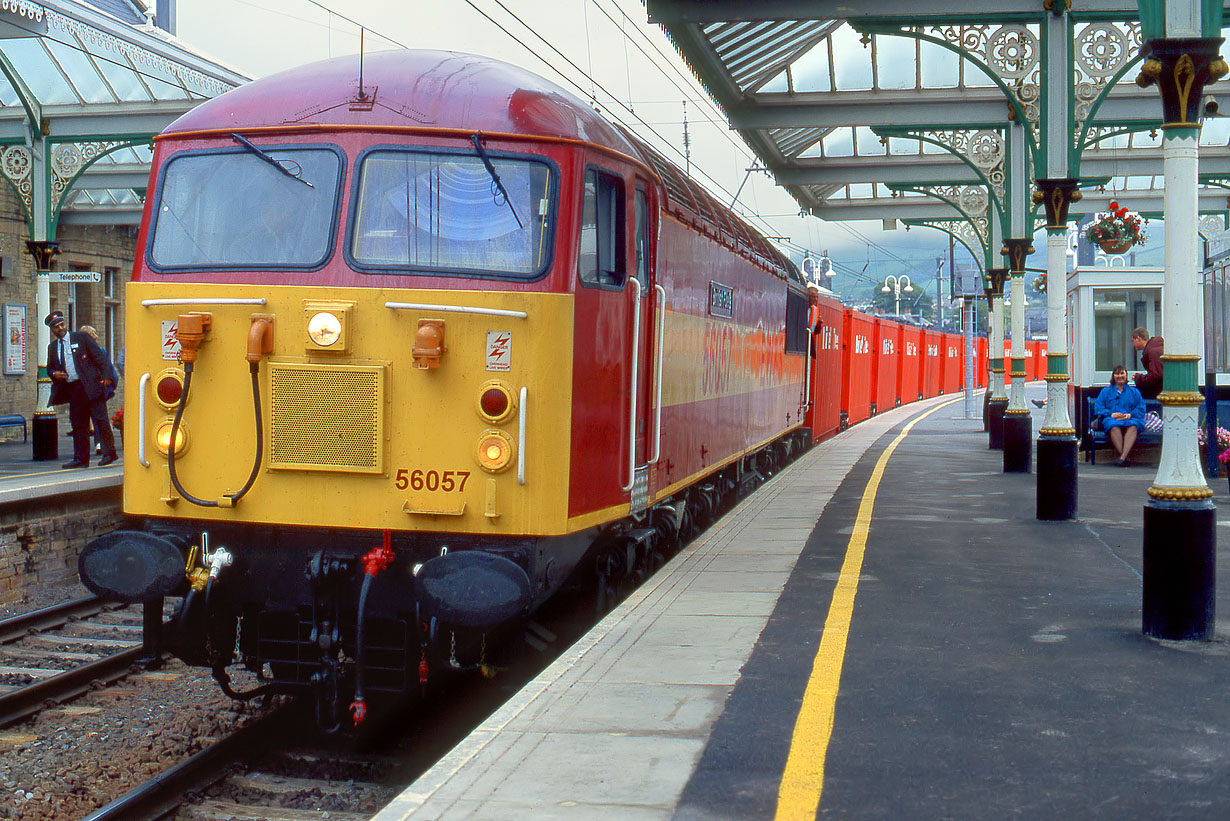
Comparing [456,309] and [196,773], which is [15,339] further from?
[456,309]

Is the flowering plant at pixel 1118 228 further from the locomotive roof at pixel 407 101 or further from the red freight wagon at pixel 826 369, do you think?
the locomotive roof at pixel 407 101

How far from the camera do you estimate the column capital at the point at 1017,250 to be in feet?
54.7

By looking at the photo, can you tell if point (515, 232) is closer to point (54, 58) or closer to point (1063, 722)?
point (1063, 722)

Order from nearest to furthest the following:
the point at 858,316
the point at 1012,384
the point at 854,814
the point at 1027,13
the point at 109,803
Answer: the point at 854,814, the point at 109,803, the point at 1027,13, the point at 1012,384, the point at 858,316

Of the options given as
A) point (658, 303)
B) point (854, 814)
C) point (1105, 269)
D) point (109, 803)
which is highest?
point (1105, 269)

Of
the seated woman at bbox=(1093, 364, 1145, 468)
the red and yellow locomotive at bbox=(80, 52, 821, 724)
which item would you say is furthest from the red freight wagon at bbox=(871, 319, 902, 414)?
the red and yellow locomotive at bbox=(80, 52, 821, 724)

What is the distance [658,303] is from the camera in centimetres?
770

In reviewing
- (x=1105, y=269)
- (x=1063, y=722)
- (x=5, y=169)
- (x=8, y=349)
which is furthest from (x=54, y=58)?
(x=1063, y=722)

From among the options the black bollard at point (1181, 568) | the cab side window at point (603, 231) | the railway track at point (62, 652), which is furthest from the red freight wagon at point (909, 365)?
the cab side window at point (603, 231)

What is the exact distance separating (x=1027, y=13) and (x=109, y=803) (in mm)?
10360

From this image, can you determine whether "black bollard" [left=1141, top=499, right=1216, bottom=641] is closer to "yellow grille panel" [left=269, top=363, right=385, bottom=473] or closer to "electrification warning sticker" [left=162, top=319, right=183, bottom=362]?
"yellow grille panel" [left=269, top=363, right=385, bottom=473]

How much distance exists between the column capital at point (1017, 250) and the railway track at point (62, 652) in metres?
11.5

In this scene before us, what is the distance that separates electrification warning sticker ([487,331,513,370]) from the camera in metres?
6.15

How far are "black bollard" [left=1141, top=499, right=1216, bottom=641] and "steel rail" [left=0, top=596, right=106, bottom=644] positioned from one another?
7.86m
